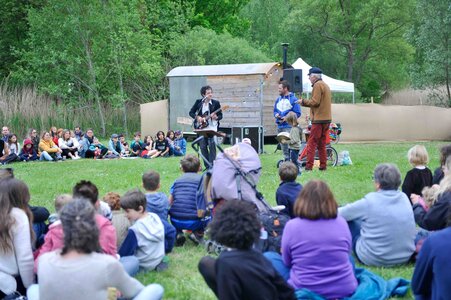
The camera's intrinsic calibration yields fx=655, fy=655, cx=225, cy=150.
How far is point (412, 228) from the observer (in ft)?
19.2

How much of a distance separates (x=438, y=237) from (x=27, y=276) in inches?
119

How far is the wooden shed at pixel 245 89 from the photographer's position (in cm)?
2080

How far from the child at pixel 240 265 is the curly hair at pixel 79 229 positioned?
723 mm

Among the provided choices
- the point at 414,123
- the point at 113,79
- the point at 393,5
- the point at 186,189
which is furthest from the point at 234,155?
the point at 393,5

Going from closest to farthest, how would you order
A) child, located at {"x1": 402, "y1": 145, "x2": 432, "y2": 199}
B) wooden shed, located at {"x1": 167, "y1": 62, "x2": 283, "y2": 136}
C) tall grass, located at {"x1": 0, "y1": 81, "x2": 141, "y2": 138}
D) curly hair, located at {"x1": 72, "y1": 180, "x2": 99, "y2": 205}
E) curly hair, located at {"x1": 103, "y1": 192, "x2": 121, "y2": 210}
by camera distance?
curly hair, located at {"x1": 72, "y1": 180, "x2": 99, "y2": 205}, curly hair, located at {"x1": 103, "y1": 192, "x2": 121, "y2": 210}, child, located at {"x1": 402, "y1": 145, "x2": 432, "y2": 199}, wooden shed, located at {"x1": 167, "y1": 62, "x2": 283, "y2": 136}, tall grass, located at {"x1": 0, "y1": 81, "x2": 141, "y2": 138}

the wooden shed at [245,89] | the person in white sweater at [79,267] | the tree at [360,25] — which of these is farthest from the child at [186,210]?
the tree at [360,25]

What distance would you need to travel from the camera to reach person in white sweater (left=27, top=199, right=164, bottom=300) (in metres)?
3.72

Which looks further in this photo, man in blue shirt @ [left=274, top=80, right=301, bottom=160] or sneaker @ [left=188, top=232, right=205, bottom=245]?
man in blue shirt @ [left=274, top=80, right=301, bottom=160]

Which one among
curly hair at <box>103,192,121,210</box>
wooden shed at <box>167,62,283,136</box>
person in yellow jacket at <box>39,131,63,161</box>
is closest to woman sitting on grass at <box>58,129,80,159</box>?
person in yellow jacket at <box>39,131,63,161</box>

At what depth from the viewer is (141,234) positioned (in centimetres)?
589

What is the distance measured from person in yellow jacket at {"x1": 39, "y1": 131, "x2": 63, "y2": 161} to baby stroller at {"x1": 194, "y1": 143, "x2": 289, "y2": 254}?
37.9 ft

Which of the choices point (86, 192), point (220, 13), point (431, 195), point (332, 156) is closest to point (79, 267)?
point (86, 192)

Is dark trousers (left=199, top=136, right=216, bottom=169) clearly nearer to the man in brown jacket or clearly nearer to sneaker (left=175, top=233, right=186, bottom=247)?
the man in brown jacket

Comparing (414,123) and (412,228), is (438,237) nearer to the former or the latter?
(412,228)
